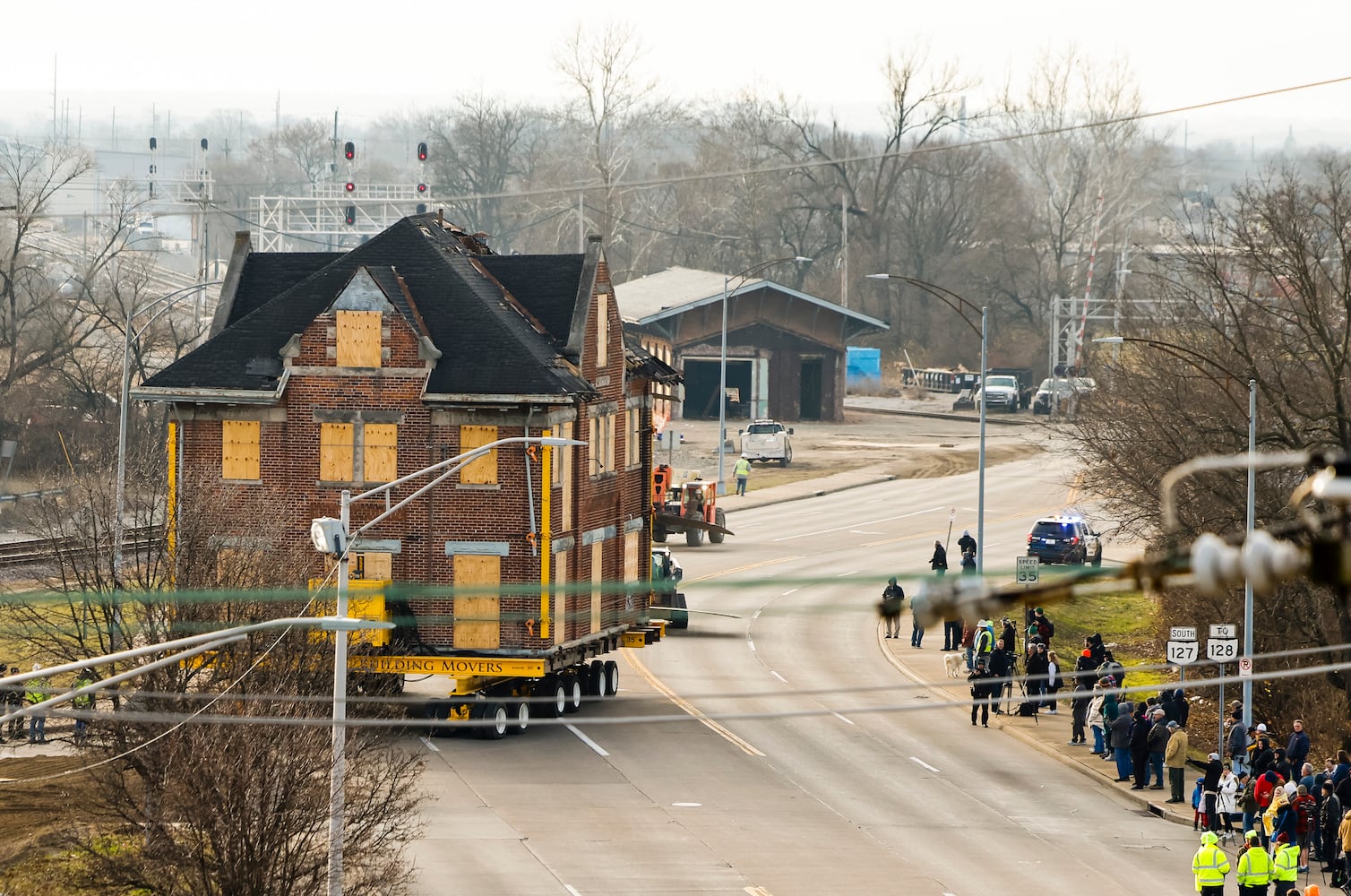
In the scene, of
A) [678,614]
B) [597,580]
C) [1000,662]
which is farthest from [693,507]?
[1000,662]

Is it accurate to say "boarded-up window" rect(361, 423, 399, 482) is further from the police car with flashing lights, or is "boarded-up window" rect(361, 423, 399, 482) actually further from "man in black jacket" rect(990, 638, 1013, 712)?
the police car with flashing lights

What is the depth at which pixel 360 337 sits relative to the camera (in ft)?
124

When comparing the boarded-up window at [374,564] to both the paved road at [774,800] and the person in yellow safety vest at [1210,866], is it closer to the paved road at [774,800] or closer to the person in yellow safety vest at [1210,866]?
the paved road at [774,800]

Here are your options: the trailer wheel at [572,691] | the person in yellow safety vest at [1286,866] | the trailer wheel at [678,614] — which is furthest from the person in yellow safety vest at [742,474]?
the person in yellow safety vest at [1286,866]

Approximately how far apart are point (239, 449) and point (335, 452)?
6.76 ft

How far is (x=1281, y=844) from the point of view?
27.1 metres

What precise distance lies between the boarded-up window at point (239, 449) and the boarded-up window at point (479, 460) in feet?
13.7

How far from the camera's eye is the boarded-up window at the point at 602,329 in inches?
1602

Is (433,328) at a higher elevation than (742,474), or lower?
higher

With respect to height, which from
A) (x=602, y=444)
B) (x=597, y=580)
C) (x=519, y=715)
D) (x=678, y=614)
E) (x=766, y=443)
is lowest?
(x=519, y=715)

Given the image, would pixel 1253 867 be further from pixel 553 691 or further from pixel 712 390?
pixel 712 390

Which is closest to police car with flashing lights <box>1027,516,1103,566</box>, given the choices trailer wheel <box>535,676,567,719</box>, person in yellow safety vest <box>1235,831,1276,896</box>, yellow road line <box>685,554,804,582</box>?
yellow road line <box>685,554,804,582</box>

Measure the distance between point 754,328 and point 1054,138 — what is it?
5981 centimetres

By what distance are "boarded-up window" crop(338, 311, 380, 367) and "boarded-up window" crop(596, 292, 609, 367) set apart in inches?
199
